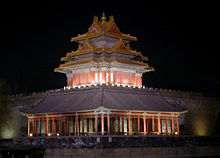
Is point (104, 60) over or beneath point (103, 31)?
beneath

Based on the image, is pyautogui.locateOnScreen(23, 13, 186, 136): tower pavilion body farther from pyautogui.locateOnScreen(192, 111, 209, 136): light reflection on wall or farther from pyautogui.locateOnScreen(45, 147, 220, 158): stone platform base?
pyautogui.locateOnScreen(192, 111, 209, 136): light reflection on wall

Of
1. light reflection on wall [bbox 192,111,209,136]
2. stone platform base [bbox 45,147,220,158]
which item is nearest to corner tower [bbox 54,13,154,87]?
light reflection on wall [bbox 192,111,209,136]

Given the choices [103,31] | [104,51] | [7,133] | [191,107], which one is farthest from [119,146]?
[7,133]

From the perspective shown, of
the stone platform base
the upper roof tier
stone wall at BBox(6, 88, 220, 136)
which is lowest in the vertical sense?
the stone platform base

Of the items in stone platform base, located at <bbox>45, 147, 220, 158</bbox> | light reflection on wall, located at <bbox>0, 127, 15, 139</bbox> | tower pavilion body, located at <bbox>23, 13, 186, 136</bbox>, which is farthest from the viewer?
light reflection on wall, located at <bbox>0, 127, 15, 139</bbox>

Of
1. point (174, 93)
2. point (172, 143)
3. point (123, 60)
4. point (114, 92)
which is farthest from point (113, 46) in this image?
point (172, 143)

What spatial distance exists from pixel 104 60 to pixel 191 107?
16.1m

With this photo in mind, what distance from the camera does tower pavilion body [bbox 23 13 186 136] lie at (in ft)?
143

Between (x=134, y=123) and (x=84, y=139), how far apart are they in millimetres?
11885

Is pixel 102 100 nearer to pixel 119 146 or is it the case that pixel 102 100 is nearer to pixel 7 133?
pixel 119 146

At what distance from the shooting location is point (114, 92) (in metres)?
45.8

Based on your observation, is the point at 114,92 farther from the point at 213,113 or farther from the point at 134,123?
the point at 213,113

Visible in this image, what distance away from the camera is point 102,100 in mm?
42750

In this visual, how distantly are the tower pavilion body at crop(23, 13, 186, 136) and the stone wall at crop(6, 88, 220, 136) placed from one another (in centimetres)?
544
